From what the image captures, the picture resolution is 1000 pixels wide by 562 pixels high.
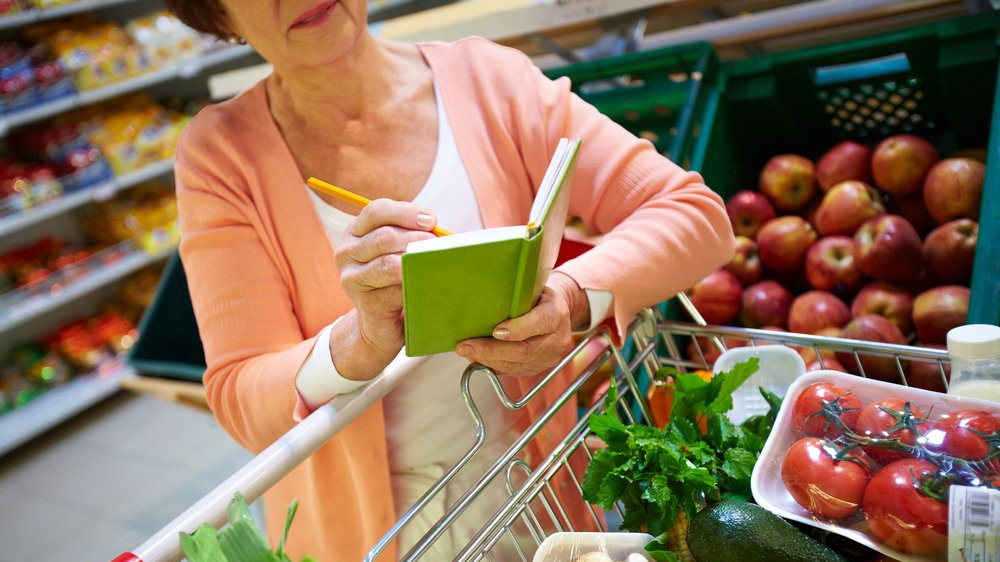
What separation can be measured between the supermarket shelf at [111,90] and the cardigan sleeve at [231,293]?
325 cm

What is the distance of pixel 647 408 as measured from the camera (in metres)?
1.00

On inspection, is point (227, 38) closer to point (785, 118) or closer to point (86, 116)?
point (785, 118)

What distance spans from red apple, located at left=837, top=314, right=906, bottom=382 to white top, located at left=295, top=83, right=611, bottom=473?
0.62 meters

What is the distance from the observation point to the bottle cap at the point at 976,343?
→ 775 millimetres

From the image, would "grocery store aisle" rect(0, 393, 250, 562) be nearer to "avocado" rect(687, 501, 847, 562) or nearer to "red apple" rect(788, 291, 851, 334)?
"red apple" rect(788, 291, 851, 334)

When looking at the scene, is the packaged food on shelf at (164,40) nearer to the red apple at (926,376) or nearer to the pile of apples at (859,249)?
the pile of apples at (859,249)

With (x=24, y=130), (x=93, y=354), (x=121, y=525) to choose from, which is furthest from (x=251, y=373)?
(x=24, y=130)

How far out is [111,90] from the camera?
4273 mm

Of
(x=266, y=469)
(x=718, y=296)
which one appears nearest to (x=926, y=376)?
(x=718, y=296)

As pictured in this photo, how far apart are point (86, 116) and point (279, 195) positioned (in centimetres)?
397

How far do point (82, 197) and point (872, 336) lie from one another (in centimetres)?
394

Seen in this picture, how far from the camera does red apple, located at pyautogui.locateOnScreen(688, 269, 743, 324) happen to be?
167 cm

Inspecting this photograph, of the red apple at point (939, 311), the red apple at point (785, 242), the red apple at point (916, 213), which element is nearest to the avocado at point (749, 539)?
the red apple at point (939, 311)

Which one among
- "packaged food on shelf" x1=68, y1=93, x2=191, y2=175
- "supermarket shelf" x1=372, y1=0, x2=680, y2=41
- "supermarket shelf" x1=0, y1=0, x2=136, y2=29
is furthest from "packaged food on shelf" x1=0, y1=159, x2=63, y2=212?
"supermarket shelf" x1=372, y1=0, x2=680, y2=41
